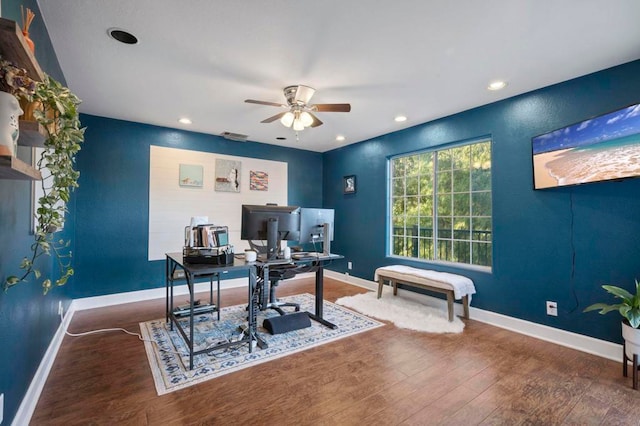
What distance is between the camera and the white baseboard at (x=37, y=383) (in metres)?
1.66

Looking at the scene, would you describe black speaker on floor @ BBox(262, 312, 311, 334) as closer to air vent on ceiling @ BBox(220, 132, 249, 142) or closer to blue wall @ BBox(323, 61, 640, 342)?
blue wall @ BBox(323, 61, 640, 342)

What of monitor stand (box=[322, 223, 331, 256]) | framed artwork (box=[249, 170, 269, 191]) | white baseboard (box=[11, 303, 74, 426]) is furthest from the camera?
framed artwork (box=[249, 170, 269, 191])

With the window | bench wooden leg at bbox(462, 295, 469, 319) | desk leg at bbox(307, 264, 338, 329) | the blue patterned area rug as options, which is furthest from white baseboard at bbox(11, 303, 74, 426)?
the window

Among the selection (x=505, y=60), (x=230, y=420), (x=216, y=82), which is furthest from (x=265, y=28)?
(x=230, y=420)

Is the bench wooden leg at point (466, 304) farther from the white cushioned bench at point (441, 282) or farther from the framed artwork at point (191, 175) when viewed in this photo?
the framed artwork at point (191, 175)

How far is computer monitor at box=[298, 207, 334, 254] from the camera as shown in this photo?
3.19m

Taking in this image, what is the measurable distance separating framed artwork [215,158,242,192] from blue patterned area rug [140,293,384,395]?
2.13 m

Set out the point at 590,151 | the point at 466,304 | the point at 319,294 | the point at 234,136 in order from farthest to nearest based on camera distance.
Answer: the point at 234,136
the point at 466,304
the point at 319,294
the point at 590,151

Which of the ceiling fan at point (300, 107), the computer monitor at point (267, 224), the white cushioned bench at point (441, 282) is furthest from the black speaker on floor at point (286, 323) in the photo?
the ceiling fan at point (300, 107)

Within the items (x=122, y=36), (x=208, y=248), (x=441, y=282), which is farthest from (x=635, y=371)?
(x=122, y=36)

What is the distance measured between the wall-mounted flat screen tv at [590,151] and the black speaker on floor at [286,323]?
2854 millimetres

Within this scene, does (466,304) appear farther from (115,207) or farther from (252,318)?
(115,207)

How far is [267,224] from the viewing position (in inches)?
117

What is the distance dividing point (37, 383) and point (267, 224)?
2012 mm
